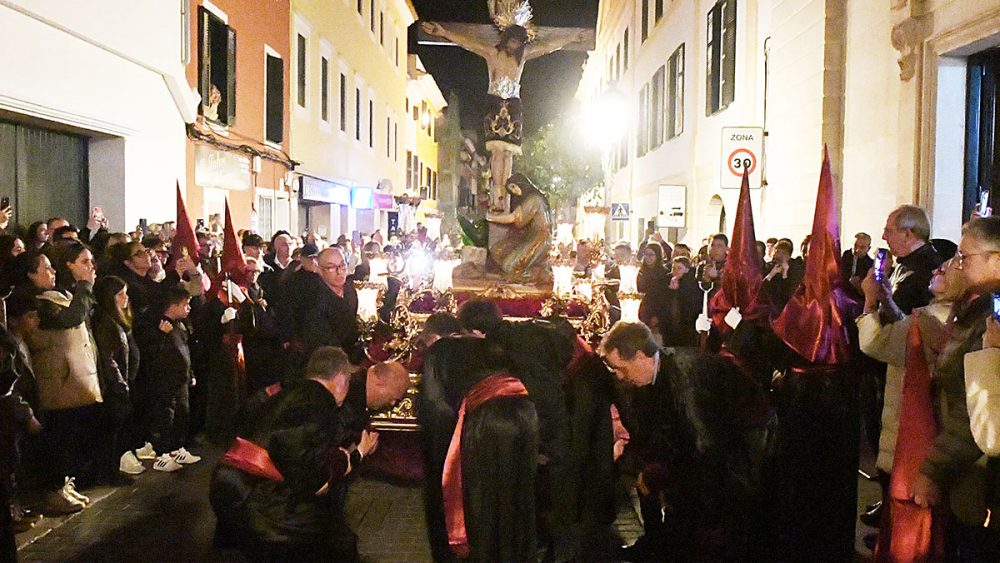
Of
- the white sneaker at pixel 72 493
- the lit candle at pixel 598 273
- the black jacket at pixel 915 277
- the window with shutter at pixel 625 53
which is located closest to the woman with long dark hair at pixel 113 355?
the white sneaker at pixel 72 493

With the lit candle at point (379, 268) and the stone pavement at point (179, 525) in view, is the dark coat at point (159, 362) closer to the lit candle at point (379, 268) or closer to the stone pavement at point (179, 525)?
the stone pavement at point (179, 525)

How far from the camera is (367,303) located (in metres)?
7.73

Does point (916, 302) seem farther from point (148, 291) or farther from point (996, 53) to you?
point (148, 291)

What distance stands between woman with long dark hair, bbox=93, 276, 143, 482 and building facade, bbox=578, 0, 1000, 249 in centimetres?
771

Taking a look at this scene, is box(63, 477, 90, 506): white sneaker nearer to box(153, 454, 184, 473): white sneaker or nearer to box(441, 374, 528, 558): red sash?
box(153, 454, 184, 473): white sneaker

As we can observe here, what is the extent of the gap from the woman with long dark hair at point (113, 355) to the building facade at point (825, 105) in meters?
7.71

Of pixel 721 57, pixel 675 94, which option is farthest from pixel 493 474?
pixel 675 94

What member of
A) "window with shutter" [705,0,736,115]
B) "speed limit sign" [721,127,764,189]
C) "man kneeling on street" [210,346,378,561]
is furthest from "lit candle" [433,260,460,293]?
"window with shutter" [705,0,736,115]

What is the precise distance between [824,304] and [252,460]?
3126 mm

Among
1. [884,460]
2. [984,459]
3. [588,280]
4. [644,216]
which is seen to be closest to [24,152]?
[588,280]

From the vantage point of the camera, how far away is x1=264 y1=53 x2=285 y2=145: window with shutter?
1978cm

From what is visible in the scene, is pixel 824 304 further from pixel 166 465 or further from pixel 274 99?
pixel 274 99

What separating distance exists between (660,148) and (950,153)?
54.0 feet

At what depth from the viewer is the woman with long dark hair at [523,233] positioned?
35.5 feet
